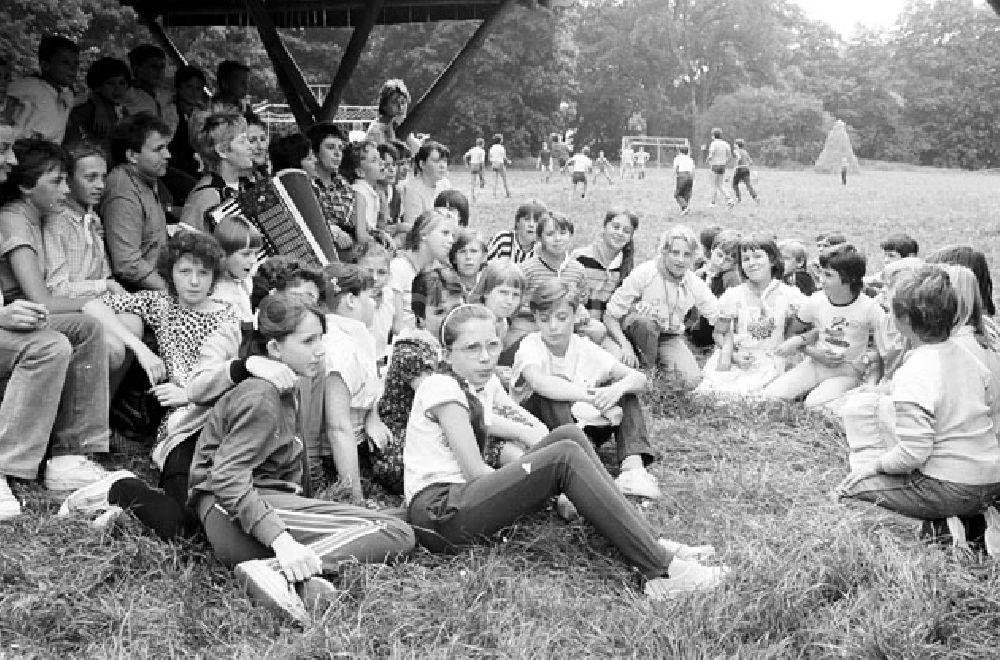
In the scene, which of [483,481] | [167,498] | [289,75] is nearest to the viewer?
[483,481]

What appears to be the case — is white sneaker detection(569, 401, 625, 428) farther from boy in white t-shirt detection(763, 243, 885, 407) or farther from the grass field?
boy in white t-shirt detection(763, 243, 885, 407)

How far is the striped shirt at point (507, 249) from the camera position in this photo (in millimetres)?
7043

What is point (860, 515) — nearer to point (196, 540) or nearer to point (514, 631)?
point (514, 631)

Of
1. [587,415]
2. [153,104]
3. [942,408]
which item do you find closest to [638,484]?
[587,415]

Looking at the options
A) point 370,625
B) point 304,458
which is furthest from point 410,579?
point 304,458

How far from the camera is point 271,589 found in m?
Answer: 3.37

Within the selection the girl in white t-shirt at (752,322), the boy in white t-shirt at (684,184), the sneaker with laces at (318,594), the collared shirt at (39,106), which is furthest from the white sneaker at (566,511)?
the boy in white t-shirt at (684,184)

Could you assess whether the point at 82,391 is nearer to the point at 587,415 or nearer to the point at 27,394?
the point at 27,394

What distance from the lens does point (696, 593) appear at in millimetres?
3516

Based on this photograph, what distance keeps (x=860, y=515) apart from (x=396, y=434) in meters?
2.00

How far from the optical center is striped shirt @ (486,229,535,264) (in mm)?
7043

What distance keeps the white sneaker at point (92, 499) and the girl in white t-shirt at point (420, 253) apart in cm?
221

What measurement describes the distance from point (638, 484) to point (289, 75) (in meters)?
5.95

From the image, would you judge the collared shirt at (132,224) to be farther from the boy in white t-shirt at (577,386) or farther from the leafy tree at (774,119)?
the leafy tree at (774,119)
